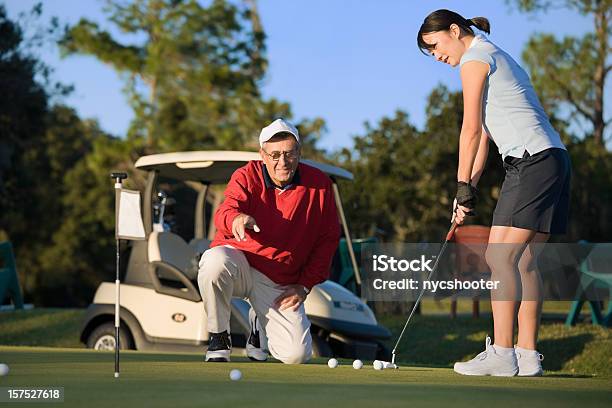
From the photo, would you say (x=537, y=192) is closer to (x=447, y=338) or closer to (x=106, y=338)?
(x=106, y=338)

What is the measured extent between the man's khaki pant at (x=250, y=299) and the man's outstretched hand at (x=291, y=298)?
0.04m


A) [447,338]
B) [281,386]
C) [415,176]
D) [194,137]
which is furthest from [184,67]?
[281,386]

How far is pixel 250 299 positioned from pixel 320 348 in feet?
8.42

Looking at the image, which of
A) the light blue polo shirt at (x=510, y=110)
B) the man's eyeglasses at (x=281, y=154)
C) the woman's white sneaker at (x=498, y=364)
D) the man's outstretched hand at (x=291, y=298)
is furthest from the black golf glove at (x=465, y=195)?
the man's outstretched hand at (x=291, y=298)

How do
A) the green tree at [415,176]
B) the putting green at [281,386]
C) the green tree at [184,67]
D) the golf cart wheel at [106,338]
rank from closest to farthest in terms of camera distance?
the putting green at [281,386]
the golf cart wheel at [106,338]
the green tree at [415,176]
the green tree at [184,67]

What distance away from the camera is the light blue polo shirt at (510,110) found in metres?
6.11

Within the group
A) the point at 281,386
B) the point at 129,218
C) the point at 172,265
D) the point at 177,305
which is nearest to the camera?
the point at 281,386

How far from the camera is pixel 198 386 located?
5062 mm

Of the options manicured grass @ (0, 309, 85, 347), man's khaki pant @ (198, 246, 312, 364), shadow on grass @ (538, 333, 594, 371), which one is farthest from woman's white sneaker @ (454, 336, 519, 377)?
manicured grass @ (0, 309, 85, 347)

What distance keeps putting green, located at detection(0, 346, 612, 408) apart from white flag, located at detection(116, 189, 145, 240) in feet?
2.35

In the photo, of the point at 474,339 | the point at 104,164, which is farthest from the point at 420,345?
the point at 104,164

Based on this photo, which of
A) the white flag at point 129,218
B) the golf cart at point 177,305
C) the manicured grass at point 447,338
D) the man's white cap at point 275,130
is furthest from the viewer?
the manicured grass at point 447,338

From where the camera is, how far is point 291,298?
721cm

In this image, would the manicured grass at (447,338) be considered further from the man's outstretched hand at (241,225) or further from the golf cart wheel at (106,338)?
the man's outstretched hand at (241,225)
